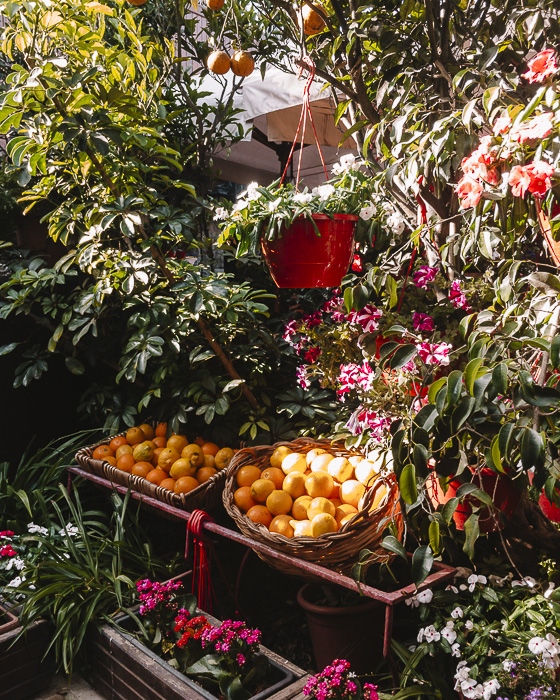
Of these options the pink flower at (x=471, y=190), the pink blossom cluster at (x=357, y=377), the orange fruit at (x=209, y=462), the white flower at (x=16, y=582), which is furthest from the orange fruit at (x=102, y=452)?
the pink flower at (x=471, y=190)

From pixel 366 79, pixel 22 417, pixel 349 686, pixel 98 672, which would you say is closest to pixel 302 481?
pixel 349 686

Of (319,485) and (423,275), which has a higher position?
(423,275)

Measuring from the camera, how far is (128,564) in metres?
2.65

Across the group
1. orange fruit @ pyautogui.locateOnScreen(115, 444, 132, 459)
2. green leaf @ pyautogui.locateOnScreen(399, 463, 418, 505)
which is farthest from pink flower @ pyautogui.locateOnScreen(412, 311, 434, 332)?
orange fruit @ pyautogui.locateOnScreen(115, 444, 132, 459)

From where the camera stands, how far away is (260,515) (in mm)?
2057

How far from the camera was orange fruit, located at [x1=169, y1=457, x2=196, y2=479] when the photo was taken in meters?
2.54

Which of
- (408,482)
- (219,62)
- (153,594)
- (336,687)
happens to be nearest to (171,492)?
(153,594)

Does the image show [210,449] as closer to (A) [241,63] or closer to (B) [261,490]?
(B) [261,490]

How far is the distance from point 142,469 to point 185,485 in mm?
279

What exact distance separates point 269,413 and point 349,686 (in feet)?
5.30

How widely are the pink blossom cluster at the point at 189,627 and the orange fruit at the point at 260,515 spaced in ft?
1.21

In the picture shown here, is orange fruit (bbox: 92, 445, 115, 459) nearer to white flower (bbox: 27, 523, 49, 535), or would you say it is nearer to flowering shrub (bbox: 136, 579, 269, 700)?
white flower (bbox: 27, 523, 49, 535)

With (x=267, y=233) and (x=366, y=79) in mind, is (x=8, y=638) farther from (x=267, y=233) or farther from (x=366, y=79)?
(x=366, y=79)

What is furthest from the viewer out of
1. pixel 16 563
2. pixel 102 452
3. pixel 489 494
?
pixel 102 452
